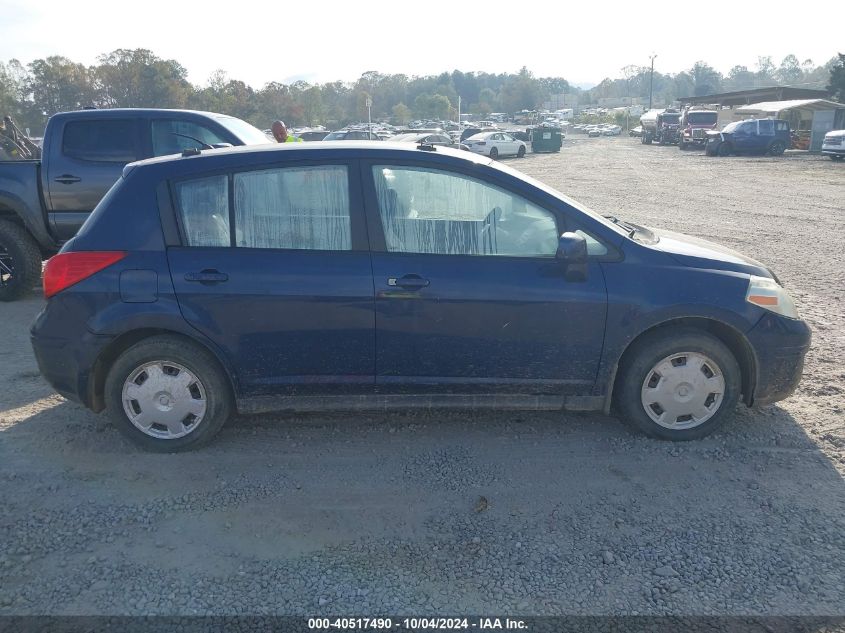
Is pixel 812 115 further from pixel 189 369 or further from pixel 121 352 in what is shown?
pixel 121 352

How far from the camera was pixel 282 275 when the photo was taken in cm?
393

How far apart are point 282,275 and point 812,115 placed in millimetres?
41220

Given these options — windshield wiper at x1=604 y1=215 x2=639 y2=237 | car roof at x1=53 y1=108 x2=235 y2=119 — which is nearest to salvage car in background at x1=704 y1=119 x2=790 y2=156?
car roof at x1=53 y1=108 x2=235 y2=119

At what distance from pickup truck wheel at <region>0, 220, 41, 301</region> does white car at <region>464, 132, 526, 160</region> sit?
1148 inches

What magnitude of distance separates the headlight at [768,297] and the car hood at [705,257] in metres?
0.11

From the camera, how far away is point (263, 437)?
14.3 feet

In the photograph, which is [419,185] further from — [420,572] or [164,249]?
[420,572]

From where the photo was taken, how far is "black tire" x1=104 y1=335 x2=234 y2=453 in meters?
4.00

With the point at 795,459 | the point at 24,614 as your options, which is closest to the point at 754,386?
the point at 795,459

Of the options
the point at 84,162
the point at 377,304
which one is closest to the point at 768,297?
the point at 377,304

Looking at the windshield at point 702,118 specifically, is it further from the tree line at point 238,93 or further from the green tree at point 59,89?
the green tree at point 59,89

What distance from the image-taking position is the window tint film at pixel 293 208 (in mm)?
4016

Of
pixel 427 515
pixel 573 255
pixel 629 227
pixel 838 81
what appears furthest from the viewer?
pixel 838 81

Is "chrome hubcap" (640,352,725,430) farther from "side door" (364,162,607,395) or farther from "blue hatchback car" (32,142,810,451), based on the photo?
"side door" (364,162,607,395)
